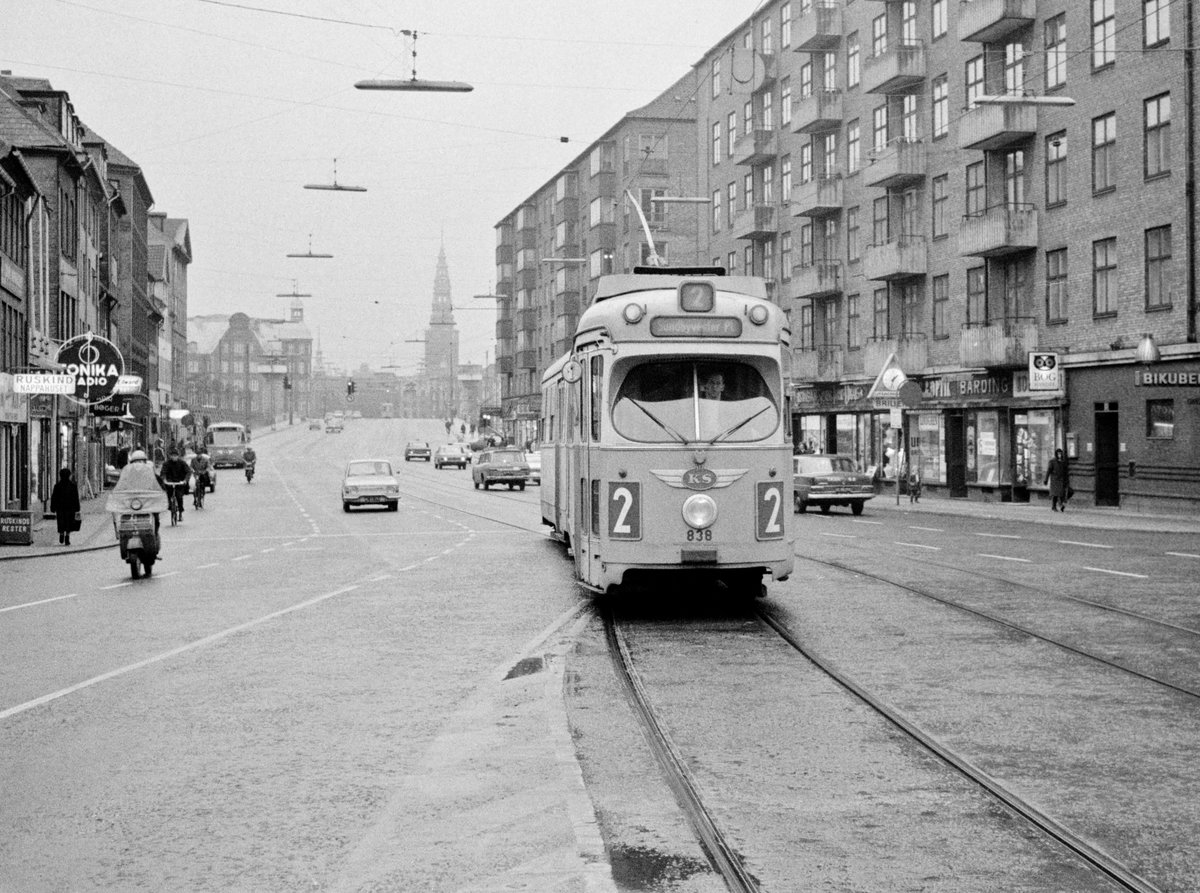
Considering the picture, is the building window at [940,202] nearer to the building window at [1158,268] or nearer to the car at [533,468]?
the building window at [1158,268]

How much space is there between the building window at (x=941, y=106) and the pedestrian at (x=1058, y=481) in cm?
1363

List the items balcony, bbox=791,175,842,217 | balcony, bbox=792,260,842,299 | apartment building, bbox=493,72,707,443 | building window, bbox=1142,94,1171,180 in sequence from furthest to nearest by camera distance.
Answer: apartment building, bbox=493,72,707,443
balcony, bbox=792,260,842,299
balcony, bbox=791,175,842,217
building window, bbox=1142,94,1171,180

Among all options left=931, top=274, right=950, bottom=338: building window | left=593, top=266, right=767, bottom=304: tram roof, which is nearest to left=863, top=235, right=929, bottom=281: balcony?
left=931, top=274, right=950, bottom=338: building window

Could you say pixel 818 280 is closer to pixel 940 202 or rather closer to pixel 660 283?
pixel 940 202

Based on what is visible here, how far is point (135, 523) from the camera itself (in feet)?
66.4

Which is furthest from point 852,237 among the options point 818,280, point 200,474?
point 200,474

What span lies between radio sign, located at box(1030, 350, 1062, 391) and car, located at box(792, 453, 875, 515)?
5.16m

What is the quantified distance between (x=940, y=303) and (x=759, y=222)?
16.1 metres

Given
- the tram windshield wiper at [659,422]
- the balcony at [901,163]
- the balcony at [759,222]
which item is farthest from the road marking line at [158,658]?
the balcony at [759,222]

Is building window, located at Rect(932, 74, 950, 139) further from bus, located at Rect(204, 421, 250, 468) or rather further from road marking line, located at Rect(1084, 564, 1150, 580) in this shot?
bus, located at Rect(204, 421, 250, 468)

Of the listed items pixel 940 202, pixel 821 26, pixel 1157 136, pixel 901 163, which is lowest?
pixel 1157 136

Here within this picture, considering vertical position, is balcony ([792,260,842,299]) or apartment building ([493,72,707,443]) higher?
apartment building ([493,72,707,443])

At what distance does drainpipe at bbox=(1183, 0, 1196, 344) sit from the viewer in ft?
113

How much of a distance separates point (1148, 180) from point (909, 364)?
14.5m
